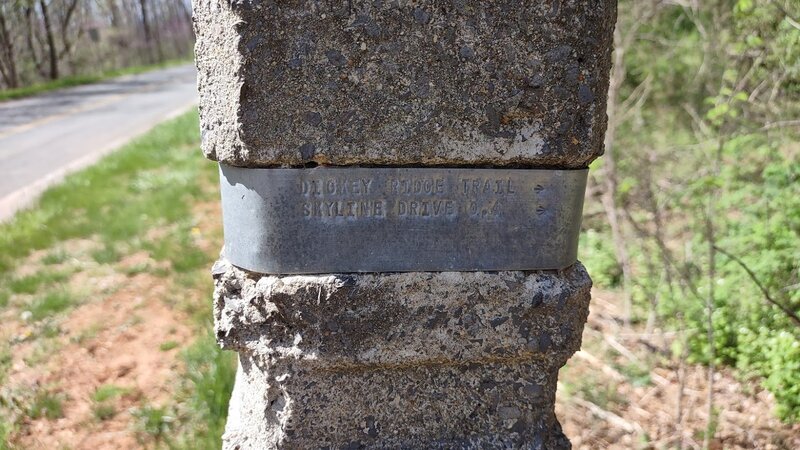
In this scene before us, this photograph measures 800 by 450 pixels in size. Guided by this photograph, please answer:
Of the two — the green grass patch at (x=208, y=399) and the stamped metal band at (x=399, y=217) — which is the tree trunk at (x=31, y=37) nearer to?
the green grass patch at (x=208, y=399)

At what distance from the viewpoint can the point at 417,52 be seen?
1.40 m

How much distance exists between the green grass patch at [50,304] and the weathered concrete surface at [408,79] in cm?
311

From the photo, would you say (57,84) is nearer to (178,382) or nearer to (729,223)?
(178,382)

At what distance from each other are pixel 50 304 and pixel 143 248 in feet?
3.62

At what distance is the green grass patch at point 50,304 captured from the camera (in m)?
3.89

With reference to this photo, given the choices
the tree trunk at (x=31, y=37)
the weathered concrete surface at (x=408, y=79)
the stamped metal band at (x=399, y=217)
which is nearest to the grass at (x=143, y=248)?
the stamped metal band at (x=399, y=217)

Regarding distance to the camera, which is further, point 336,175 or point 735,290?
point 735,290

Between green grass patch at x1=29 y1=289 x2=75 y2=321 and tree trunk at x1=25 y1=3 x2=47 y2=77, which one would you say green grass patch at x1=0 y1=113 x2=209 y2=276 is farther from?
tree trunk at x1=25 y1=3 x2=47 y2=77

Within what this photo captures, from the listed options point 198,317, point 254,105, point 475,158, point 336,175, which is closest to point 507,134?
point 475,158

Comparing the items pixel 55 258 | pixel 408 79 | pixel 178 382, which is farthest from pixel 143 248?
pixel 408 79

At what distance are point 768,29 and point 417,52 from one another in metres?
3.41

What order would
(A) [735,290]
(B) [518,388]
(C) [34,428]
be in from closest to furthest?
(B) [518,388]
(C) [34,428]
(A) [735,290]

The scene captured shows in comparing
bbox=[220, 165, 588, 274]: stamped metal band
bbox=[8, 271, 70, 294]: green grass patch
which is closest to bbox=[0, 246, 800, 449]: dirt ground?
bbox=[8, 271, 70, 294]: green grass patch

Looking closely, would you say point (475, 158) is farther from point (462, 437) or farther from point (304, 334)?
point (462, 437)
